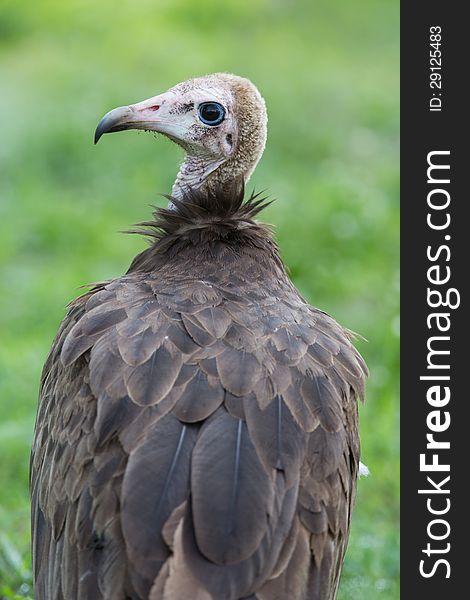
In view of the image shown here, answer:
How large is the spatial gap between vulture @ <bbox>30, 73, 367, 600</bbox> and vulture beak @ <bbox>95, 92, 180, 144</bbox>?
1.70 feet

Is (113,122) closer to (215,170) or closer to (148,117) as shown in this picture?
(148,117)

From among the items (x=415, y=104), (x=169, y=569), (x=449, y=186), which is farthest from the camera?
(x=415, y=104)

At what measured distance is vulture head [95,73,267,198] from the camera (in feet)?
16.6

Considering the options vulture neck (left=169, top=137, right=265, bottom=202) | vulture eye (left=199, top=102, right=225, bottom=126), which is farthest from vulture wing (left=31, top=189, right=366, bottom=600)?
vulture eye (left=199, top=102, right=225, bottom=126)

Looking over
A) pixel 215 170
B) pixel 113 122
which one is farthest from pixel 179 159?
pixel 113 122

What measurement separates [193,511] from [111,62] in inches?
380

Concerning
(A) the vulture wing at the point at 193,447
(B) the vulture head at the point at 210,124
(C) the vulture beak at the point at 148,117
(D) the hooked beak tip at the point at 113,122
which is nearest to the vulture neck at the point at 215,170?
(B) the vulture head at the point at 210,124

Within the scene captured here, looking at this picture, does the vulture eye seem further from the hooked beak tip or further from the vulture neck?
the hooked beak tip

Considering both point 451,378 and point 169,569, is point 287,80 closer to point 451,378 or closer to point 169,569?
point 451,378

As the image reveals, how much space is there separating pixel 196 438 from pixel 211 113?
175cm

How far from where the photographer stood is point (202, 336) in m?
4.14

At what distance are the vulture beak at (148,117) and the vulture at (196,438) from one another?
1.70 feet

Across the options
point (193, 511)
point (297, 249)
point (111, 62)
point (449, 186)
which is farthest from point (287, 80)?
point (193, 511)

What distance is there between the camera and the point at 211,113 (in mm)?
5059
